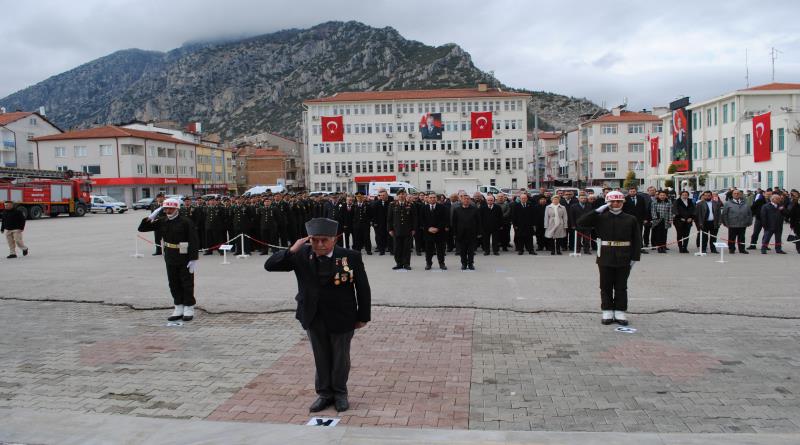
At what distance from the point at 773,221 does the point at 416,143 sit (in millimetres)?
77515

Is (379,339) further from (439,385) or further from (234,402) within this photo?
(234,402)

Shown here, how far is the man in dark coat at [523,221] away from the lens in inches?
711

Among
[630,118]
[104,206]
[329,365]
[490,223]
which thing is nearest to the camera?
[329,365]

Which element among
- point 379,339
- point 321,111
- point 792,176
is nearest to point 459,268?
point 379,339

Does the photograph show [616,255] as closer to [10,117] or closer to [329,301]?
[329,301]

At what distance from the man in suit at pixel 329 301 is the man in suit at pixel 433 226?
29.4ft

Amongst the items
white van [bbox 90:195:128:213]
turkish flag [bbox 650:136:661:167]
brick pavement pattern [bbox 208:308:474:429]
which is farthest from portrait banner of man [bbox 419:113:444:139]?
turkish flag [bbox 650:136:661:167]

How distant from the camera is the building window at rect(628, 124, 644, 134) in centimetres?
9044

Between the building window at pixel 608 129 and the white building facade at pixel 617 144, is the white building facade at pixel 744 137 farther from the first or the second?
the building window at pixel 608 129

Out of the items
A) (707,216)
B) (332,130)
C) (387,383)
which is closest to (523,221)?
(707,216)

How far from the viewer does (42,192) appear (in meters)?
46.9

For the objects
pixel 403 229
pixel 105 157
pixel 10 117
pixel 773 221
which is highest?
pixel 10 117

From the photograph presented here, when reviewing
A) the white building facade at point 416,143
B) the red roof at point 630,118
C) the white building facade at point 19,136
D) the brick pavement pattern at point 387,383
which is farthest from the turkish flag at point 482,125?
the white building facade at point 19,136

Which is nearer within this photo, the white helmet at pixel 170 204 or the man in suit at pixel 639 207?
the white helmet at pixel 170 204
